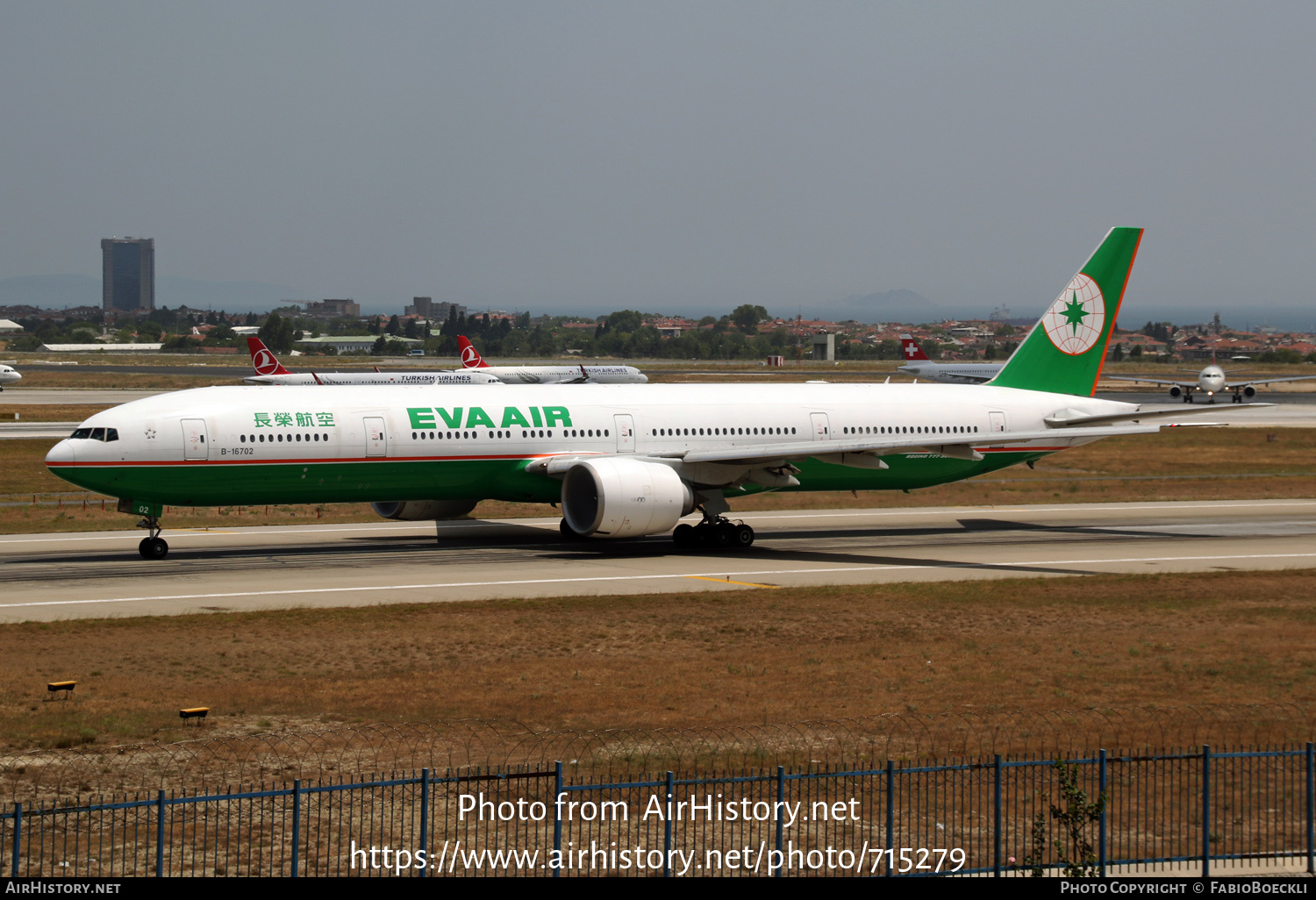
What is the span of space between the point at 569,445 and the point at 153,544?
1268cm

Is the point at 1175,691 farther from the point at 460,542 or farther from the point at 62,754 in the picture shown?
the point at 460,542

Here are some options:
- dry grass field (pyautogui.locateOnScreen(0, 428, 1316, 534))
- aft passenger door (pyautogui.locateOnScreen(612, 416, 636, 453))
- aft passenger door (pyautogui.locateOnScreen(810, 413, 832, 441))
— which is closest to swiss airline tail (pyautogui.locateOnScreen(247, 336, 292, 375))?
dry grass field (pyautogui.locateOnScreen(0, 428, 1316, 534))

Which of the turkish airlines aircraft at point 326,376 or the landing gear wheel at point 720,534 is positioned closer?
the landing gear wheel at point 720,534

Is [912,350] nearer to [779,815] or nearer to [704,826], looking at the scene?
[704,826]

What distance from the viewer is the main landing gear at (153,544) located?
3897 cm

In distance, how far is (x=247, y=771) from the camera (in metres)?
18.4

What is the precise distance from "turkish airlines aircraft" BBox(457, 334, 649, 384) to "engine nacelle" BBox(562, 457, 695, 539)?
8250 cm

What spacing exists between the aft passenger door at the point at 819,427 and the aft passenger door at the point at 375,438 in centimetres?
1433

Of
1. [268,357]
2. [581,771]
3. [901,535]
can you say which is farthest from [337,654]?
[268,357]

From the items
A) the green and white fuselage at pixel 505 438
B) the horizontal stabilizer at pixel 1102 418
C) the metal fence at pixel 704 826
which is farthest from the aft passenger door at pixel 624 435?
the metal fence at pixel 704 826

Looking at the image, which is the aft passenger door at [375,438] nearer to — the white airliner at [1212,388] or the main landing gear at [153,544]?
the main landing gear at [153,544]

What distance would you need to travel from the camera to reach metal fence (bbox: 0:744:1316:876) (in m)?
14.5

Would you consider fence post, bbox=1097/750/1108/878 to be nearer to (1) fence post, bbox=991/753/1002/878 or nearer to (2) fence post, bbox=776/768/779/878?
(1) fence post, bbox=991/753/1002/878

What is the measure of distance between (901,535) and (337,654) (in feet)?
81.6
